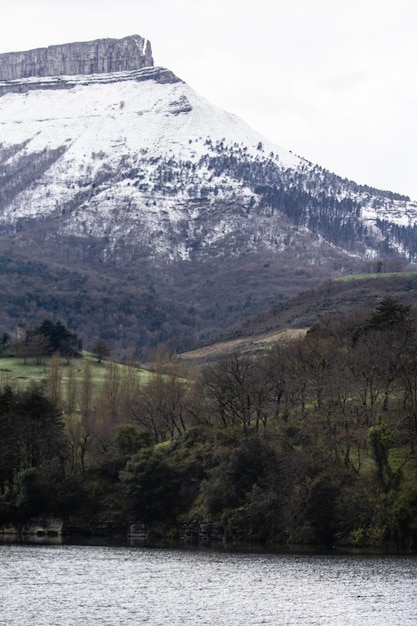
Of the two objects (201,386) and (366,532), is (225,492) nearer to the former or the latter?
(366,532)

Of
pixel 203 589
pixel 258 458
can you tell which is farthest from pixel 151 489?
pixel 203 589

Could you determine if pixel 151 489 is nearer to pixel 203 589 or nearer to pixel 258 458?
pixel 258 458

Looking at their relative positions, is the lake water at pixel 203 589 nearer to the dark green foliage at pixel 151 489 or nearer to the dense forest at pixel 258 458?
the dense forest at pixel 258 458

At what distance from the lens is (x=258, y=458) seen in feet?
391

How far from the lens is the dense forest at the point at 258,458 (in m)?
110

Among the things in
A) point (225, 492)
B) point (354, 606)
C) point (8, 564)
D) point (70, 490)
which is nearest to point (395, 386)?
point (225, 492)

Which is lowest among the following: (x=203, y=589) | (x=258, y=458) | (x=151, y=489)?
(x=203, y=589)

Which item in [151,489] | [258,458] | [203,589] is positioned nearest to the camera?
[203,589]

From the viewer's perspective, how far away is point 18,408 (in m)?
140

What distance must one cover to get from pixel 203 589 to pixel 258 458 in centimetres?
4167

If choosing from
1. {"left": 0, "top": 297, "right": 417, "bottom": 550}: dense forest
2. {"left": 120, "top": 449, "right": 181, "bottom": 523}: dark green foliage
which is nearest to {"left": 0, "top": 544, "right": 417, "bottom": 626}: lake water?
{"left": 0, "top": 297, "right": 417, "bottom": 550}: dense forest

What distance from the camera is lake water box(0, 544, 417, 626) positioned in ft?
219

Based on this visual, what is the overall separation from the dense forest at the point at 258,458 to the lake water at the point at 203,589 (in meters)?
12.9

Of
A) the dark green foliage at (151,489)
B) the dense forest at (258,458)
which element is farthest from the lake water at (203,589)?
the dark green foliage at (151,489)
